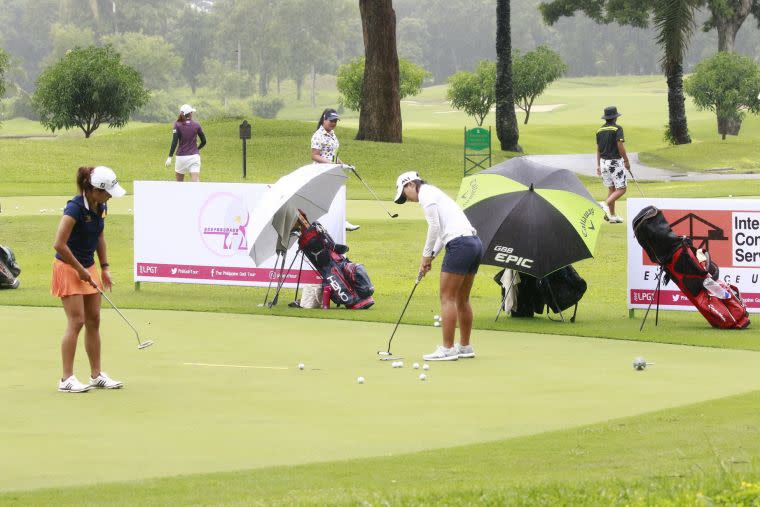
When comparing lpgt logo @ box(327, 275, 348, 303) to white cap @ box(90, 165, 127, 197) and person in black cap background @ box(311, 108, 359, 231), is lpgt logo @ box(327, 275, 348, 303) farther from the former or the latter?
white cap @ box(90, 165, 127, 197)

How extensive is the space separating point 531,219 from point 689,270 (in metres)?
1.75

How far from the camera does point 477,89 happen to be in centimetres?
7850

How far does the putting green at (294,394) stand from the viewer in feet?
28.9

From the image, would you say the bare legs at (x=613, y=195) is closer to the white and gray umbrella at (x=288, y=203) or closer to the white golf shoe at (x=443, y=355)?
the white and gray umbrella at (x=288, y=203)

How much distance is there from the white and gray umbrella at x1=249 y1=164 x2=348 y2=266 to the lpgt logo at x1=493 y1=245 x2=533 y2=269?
8.45 ft

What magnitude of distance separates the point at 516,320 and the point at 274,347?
10.6 ft

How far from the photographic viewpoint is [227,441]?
29.8 ft

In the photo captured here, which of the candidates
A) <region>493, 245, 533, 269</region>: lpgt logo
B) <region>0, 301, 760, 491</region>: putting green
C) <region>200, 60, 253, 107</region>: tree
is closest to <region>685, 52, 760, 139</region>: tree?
<region>493, 245, 533, 269</region>: lpgt logo

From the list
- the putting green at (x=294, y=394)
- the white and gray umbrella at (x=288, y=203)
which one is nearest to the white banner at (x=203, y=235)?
the white and gray umbrella at (x=288, y=203)

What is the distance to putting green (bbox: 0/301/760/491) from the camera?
8.80m

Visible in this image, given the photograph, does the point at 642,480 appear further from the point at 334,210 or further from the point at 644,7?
the point at 644,7

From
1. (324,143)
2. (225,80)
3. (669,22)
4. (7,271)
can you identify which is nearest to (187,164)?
(324,143)

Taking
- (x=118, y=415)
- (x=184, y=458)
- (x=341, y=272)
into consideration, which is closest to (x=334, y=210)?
(x=341, y=272)

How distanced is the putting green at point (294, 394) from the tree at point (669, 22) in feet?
107
